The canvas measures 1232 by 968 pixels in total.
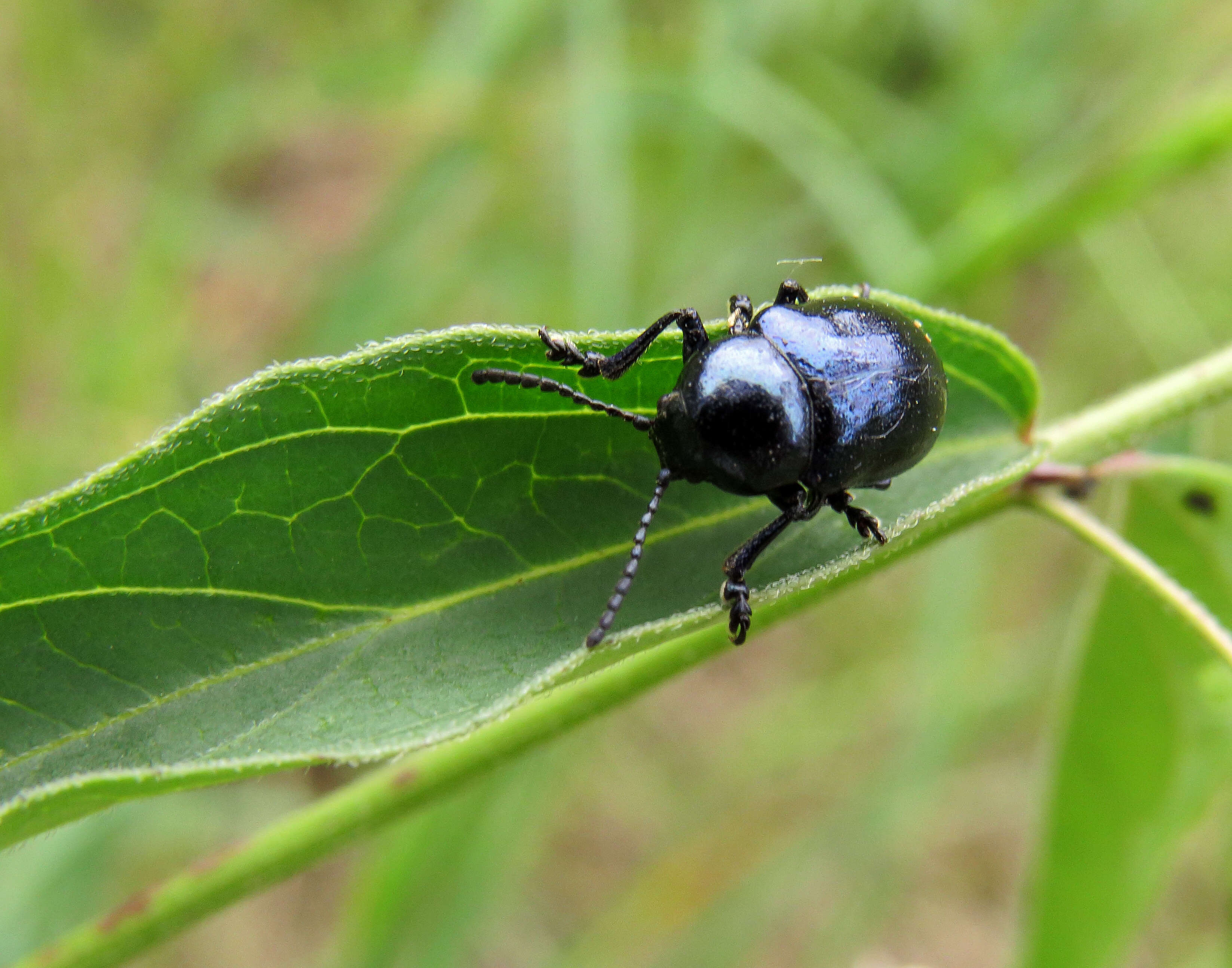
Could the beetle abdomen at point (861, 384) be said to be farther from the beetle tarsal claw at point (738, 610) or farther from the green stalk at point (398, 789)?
the beetle tarsal claw at point (738, 610)

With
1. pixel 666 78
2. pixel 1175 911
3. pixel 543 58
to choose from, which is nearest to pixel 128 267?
pixel 543 58

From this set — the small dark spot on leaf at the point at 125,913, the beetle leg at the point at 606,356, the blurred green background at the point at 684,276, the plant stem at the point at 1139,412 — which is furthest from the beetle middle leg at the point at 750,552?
the blurred green background at the point at 684,276

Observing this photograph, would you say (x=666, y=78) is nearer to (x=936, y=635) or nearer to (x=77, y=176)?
(x=936, y=635)

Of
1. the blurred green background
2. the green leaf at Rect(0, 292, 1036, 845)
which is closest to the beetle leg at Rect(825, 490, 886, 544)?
the green leaf at Rect(0, 292, 1036, 845)

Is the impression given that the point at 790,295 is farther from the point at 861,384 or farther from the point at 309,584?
the point at 309,584

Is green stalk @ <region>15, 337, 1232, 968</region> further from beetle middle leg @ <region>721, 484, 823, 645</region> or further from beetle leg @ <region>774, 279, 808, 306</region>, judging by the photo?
beetle leg @ <region>774, 279, 808, 306</region>

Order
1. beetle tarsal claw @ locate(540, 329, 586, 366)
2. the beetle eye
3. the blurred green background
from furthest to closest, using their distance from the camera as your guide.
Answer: the blurred green background → the beetle eye → beetle tarsal claw @ locate(540, 329, 586, 366)

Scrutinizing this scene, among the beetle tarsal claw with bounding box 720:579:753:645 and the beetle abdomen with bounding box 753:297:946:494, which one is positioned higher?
the beetle abdomen with bounding box 753:297:946:494
